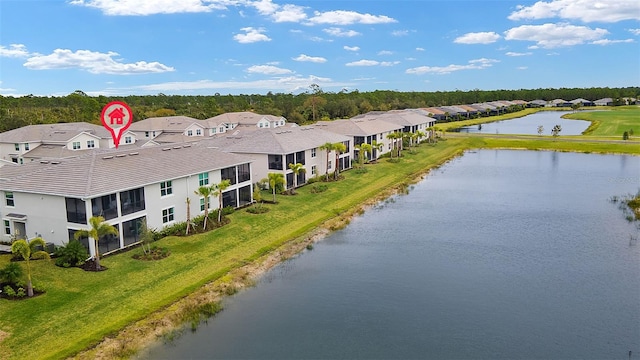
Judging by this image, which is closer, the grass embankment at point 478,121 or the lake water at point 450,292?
the lake water at point 450,292

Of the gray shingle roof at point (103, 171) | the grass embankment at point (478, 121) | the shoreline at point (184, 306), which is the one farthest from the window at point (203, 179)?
the grass embankment at point (478, 121)

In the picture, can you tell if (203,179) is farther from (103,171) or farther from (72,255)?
(72,255)

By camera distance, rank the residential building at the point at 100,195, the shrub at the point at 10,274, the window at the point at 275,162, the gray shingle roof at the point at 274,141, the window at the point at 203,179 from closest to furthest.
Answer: the shrub at the point at 10,274 < the residential building at the point at 100,195 < the window at the point at 203,179 < the window at the point at 275,162 < the gray shingle roof at the point at 274,141

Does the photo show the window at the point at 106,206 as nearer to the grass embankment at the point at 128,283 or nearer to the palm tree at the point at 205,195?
the grass embankment at the point at 128,283

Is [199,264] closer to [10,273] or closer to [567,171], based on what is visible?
[10,273]

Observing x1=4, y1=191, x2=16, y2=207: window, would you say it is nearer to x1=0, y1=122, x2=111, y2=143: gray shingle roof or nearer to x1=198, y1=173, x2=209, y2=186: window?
x1=198, y1=173, x2=209, y2=186: window

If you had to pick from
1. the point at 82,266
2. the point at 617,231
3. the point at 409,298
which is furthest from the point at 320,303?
the point at 617,231

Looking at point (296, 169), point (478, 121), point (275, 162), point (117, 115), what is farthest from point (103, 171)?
point (478, 121)
